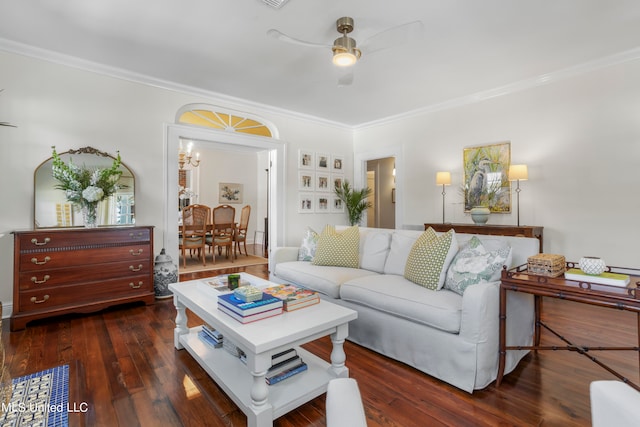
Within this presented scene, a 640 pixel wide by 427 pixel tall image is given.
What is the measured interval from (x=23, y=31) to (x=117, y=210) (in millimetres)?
1751

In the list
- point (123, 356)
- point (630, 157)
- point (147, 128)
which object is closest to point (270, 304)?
point (123, 356)

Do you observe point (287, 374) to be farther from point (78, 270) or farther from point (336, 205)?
point (336, 205)

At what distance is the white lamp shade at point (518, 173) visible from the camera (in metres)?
3.55

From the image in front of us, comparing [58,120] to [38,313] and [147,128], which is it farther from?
[38,313]

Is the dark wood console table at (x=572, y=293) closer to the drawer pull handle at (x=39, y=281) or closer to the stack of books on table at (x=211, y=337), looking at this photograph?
the stack of books on table at (x=211, y=337)

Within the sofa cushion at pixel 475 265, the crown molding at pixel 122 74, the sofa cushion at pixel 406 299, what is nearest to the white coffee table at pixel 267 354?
the sofa cushion at pixel 406 299

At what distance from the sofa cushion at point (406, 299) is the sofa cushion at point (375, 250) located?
14.4 inches

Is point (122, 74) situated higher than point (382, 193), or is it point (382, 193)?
point (122, 74)

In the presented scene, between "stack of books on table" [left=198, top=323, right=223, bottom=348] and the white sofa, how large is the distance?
0.93 meters

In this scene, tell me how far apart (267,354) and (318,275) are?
1365 millimetres

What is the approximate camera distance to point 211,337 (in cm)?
212

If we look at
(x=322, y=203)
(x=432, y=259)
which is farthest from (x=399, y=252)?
(x=322, y=203)

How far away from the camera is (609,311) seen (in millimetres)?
3121

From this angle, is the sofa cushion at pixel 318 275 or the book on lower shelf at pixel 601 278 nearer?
the book on lower shelf at pixel 601 278
